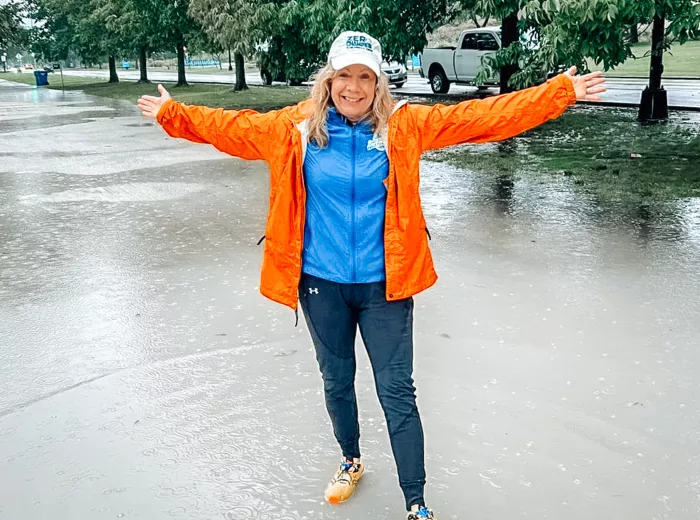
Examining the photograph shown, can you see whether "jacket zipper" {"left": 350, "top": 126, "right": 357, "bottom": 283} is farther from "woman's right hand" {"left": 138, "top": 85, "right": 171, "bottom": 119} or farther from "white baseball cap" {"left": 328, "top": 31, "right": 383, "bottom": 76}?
"woman's right hand" {"left": 138, "top": 85, "right": 171, "bottom": 119}

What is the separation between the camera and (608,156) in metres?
11.1

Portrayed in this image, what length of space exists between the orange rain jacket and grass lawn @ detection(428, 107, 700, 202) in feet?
19.4

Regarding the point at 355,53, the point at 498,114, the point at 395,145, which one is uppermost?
the point at 355,53

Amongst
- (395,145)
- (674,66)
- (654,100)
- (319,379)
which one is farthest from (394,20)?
(674,66)

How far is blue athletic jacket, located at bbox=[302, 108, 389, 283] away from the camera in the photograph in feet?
9.20

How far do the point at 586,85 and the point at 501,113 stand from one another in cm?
35

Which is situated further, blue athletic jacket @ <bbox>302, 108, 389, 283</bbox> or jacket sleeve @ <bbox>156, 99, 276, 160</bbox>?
jacket sleeve @ <bbox>156, 99, 276, 160</bbox>

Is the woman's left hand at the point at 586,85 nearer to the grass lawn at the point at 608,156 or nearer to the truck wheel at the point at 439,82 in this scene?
the grass lawn at the point at 608,156

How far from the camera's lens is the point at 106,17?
35312mm

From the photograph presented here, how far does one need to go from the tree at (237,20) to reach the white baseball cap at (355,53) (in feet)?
47.9

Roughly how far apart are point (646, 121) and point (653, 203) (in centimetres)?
739

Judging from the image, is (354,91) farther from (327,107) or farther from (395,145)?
(395,145)

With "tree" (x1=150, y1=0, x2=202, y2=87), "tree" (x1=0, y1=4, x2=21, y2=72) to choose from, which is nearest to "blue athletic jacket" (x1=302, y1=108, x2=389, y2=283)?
"tree" (x1=150, y1=0, x2=202, y2=87)

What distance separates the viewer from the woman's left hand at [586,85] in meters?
2.91
